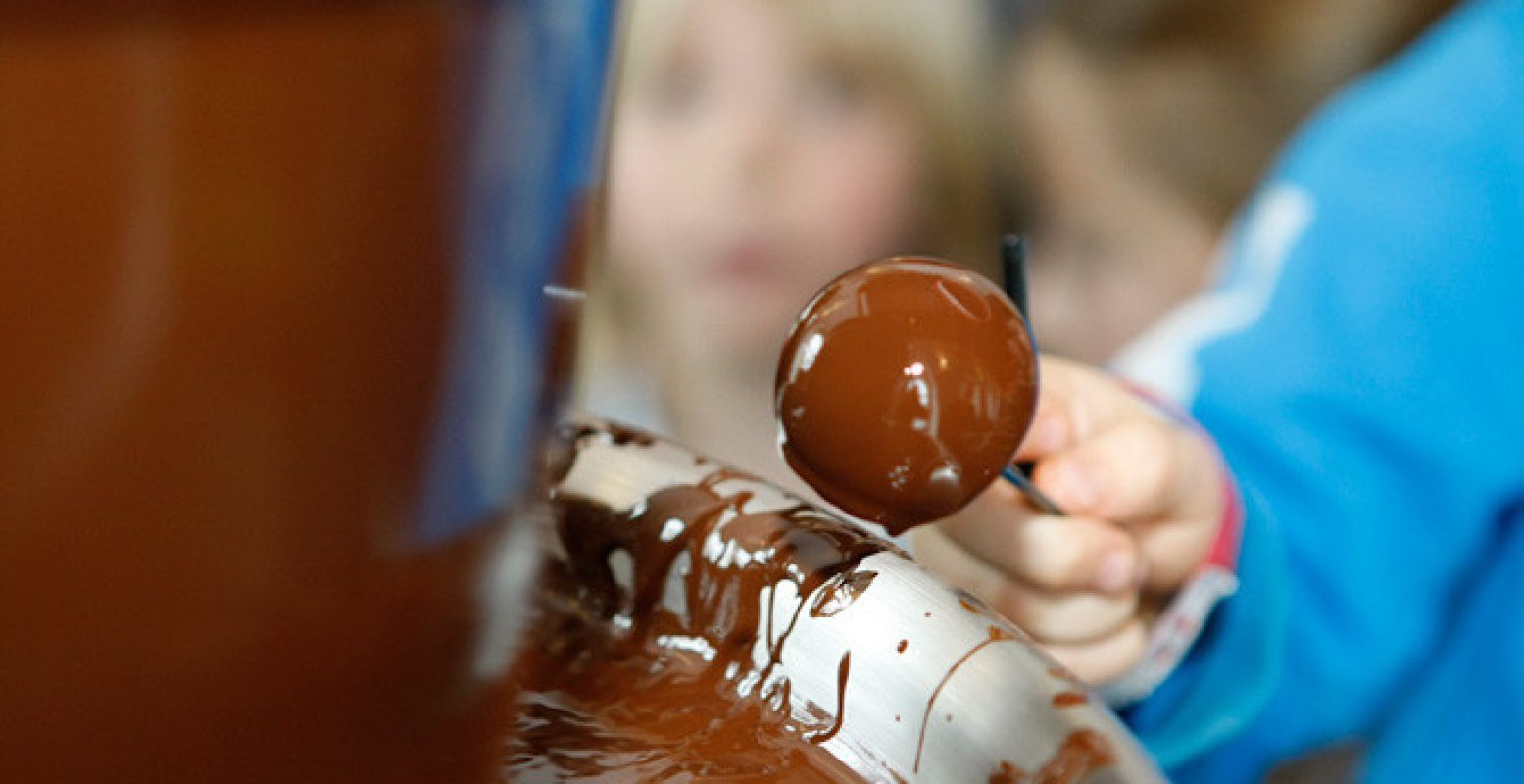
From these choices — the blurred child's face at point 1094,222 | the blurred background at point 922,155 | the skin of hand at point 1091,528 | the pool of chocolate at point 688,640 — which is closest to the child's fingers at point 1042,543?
the skin of hand at point 1091,528

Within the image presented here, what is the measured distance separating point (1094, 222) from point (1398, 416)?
1.05m

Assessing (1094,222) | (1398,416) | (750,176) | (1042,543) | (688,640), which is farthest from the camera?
(1094,222)

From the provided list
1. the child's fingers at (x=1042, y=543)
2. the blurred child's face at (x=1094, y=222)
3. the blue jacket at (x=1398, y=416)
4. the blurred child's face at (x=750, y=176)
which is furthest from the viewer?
the blurred child's face at (x=1094, y=222)

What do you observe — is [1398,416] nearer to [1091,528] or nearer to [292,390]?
[1091,528]

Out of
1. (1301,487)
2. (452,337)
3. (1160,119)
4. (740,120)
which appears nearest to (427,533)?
(452,337)

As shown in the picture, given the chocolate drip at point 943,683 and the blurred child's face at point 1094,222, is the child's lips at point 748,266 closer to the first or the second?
the blurred child's face at point 1094,222

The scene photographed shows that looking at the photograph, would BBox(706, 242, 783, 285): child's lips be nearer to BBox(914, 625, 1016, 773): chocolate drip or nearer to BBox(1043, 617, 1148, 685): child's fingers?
BBox(1043, 617, 1148, 685): child's fingers

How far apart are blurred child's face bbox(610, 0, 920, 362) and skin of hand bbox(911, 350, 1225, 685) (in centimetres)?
114

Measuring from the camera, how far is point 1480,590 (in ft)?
2.86

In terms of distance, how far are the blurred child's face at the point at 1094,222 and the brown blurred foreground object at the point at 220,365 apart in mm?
1627

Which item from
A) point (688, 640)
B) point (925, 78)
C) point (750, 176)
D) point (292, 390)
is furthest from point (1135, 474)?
point (925, 78)

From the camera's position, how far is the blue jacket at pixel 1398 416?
0.80 meters

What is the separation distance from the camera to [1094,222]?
6.08 feet

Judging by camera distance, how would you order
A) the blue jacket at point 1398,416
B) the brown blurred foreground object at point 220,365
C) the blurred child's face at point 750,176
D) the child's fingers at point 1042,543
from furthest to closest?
1. the blurred child's face at point 750,176
2. the blue jacket at point 1398,416
3. the child's fingers at point 1042,543
4. the brown blurred foreground object at point 220,365
